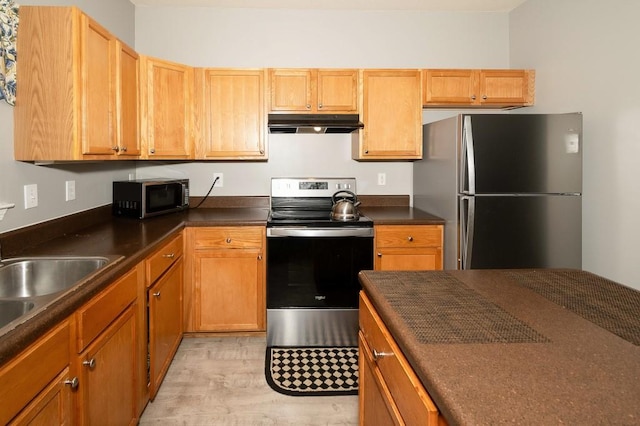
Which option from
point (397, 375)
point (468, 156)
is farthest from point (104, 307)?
point (468, 156)

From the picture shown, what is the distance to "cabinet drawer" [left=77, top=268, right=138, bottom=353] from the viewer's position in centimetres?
148

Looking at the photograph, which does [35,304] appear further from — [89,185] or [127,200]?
[127,200]

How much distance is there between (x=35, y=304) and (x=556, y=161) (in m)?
2.81

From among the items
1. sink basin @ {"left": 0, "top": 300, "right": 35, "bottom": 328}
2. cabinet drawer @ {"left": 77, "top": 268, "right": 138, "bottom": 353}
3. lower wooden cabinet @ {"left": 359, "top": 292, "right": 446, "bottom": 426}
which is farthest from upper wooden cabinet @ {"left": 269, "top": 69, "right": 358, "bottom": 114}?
sink basin @ {"left": 0, "top": 300, "right": 35, "bottom": 328}

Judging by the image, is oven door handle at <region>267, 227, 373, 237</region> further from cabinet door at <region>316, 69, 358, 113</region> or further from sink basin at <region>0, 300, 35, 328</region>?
sink basin at <region>0, 300, 35, 328</region>

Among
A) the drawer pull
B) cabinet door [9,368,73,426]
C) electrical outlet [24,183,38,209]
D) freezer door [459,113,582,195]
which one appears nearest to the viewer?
cabinet door [9,368,73,426]

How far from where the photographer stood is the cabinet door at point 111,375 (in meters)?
1.51

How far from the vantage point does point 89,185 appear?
295 centimetres

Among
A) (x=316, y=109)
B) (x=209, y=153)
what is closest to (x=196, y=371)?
(x=209, y=153)

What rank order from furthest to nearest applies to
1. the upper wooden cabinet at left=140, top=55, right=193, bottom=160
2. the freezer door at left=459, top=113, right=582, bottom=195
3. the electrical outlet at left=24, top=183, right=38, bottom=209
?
1. the upper wooden cabinet at left=140, top=55, right=193, bottom=160
2. the freezer door at left=459, top=113, right=582, bottom=195
3. the electrical outlet at left=24, top=183, right=38, bottom=209

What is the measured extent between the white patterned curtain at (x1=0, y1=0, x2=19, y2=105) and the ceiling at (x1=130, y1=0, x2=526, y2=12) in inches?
69.9

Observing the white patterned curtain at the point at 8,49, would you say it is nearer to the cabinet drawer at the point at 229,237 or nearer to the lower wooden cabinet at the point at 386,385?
the cabinet drawer at the point at 229,237

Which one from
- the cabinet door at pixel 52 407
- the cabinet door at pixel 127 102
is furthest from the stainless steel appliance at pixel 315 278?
the cabinet door at pixel 52 407

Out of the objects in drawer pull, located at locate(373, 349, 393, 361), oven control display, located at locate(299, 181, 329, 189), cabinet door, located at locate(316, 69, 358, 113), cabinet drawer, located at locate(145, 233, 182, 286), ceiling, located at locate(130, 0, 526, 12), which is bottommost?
drawer pull, located at locate(373, 349, 393, 361)
